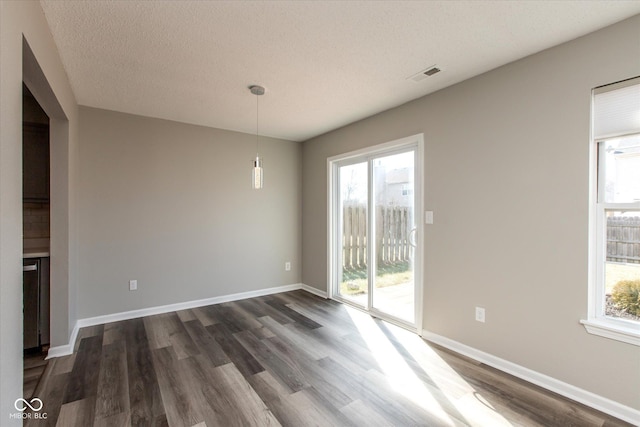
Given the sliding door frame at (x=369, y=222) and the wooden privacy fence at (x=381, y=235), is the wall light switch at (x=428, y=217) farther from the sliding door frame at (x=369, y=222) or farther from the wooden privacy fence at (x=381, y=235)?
the wooden privacy fence at (x=381, y=235)

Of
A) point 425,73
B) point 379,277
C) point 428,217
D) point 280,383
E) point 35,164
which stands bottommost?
point 280,383

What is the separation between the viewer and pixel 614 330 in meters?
1.83

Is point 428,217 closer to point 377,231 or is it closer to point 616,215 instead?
point 377,231

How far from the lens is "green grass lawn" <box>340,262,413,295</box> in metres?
3.34

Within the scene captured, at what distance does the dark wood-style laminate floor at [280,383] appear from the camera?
1.83m

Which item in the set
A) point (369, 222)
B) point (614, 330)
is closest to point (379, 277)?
point (369, 222)

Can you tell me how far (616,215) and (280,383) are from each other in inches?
107

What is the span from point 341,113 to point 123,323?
12.2 ft

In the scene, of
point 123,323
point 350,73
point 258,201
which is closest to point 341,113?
point 350,73

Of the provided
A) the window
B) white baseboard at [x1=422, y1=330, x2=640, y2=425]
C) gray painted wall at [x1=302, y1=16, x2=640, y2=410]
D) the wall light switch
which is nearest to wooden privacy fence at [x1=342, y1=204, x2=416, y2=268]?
the wall light switch

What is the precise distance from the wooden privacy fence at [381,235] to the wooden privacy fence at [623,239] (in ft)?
5.16

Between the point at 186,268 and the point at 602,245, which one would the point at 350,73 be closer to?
the point at 602,245

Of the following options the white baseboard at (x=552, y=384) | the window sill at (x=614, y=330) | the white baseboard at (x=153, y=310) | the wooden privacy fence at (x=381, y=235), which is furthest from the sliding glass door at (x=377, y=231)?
the window sill at (x=614, y=330)

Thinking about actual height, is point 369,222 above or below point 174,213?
below
